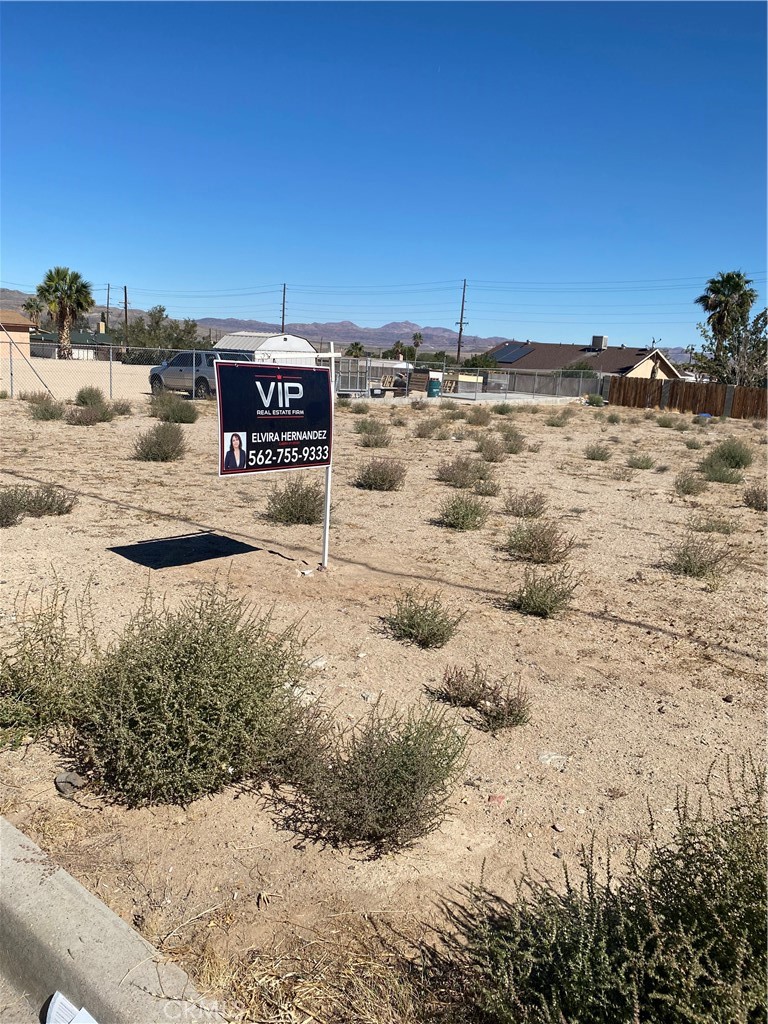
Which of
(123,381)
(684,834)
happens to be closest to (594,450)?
(684,834)

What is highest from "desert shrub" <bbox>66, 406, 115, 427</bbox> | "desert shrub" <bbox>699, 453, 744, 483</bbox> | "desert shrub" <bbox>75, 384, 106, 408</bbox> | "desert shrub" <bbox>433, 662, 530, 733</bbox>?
"desert shrub" <bbox>75, 384, 106, 408</bbox>

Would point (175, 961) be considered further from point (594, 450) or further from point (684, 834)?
point (594, 450)

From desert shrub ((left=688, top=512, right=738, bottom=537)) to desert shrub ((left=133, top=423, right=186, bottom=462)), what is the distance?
30.9 feet

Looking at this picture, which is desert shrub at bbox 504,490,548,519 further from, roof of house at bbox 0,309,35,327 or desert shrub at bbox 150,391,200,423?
roof of house at bbox 0,309,35,327

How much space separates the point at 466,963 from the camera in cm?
296

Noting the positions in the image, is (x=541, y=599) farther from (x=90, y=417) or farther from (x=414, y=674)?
(x=90, y=417)

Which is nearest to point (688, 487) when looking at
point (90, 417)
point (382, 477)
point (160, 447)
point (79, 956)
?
point (382, 477)

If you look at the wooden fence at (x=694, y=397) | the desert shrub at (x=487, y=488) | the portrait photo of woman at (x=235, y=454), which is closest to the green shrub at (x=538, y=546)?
the portrait photo of woman at (x=235, y=454)

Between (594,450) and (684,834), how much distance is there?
1922 centimetres

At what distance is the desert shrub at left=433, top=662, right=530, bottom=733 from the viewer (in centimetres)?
498

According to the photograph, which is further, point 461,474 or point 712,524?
point 461,474

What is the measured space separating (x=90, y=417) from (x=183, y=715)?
18.7 metres

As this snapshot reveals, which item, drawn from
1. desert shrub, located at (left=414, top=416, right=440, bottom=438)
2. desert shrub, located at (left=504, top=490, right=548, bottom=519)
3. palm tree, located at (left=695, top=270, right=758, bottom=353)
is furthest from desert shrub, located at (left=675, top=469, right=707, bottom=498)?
palm tree, located at (left=695, top=270, right=758, bottom=353)

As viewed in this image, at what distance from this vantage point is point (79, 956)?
287cm
